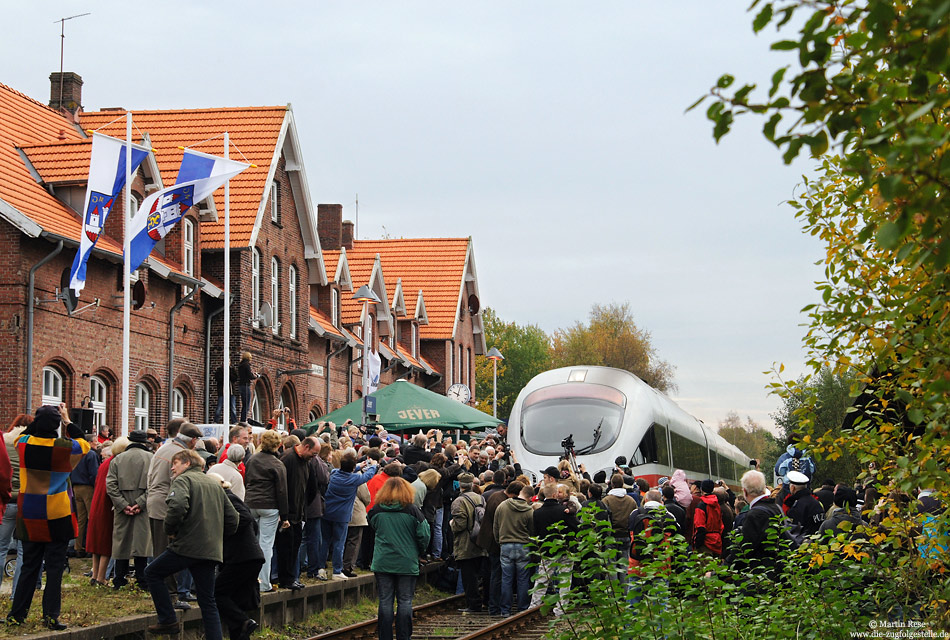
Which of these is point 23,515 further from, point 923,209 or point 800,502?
point 923,209

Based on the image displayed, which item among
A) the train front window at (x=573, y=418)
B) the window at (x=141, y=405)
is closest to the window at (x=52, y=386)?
the window at (x=141, y=405)

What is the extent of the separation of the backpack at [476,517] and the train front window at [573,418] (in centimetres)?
829

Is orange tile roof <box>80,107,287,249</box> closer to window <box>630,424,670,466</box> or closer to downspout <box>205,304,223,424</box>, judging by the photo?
downspout <box>205,304,223,424</box>

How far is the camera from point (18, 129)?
26.8m

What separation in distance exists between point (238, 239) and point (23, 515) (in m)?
20.2

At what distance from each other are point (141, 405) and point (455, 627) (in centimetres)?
1288

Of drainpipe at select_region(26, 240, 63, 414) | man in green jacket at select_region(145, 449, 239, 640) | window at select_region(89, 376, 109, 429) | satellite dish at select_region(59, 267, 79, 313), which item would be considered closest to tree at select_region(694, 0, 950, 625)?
man in green jacket at select_region(145, 449, 239, 640)

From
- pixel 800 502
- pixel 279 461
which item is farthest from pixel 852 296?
pixel 279 461

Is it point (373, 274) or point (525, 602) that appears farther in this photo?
point (373, 274)

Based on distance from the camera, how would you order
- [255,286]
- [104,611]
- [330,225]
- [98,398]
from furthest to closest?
1. [330,225]
2. [255,286]
3. [98,398]
4. [104,611]

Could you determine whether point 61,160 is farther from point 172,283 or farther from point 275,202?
point 275,202

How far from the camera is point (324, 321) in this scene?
128ft

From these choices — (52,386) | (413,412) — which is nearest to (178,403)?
(52,386)

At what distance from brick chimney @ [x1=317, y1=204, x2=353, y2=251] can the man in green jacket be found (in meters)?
36.8
